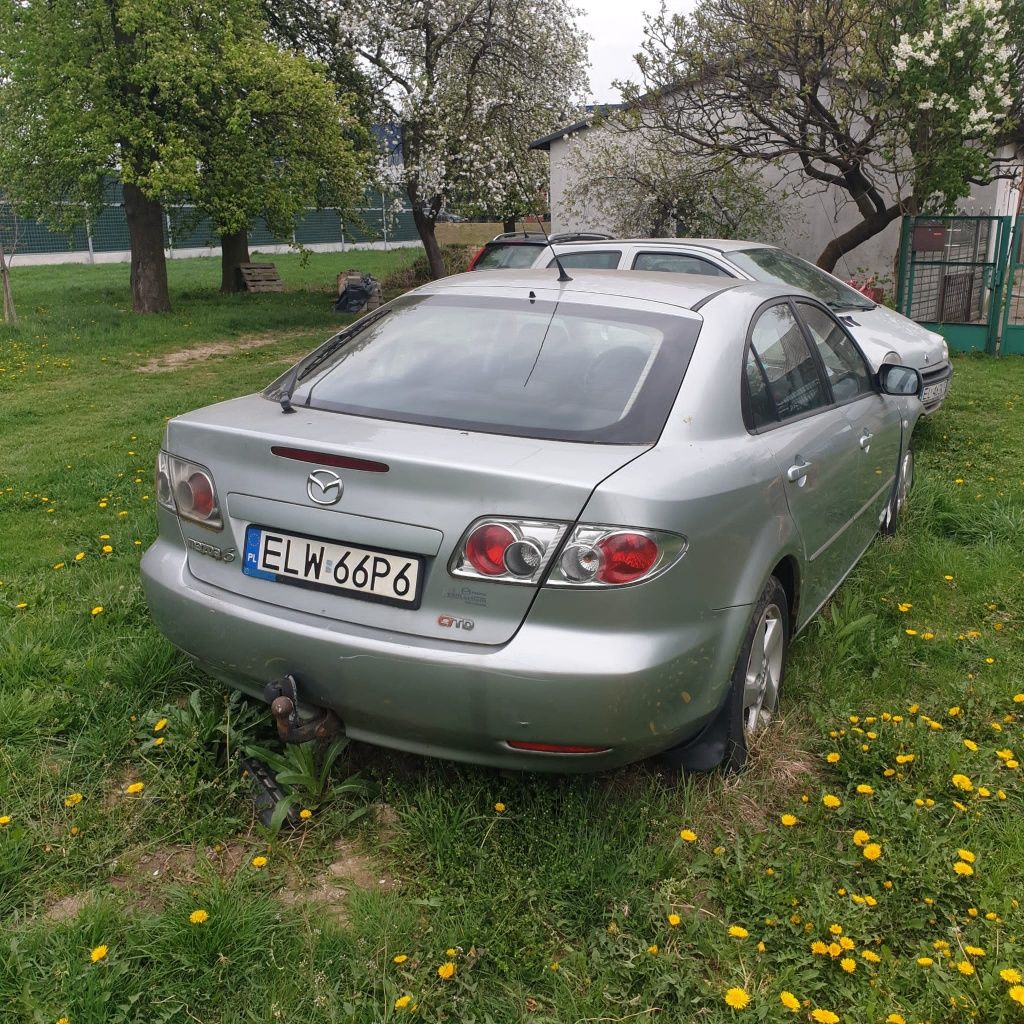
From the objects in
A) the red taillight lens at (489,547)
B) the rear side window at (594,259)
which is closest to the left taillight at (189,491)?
the red taillight lens at (489,547)

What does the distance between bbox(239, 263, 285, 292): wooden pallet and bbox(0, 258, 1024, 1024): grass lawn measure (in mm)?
17952

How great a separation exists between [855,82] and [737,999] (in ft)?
40.5

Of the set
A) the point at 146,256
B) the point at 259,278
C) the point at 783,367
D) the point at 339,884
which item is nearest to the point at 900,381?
the point at 783,367

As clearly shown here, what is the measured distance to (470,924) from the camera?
245 centimetres

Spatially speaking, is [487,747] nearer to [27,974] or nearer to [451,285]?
[27,974]

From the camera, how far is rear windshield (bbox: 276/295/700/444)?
9.20 ft

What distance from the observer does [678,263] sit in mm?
7395

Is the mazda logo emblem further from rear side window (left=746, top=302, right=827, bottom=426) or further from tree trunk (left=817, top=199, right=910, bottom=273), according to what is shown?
tree trunk (left=817, top=199, right=910, bottom=273)

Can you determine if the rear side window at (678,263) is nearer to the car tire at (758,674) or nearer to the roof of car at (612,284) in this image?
the roof of car at (612,284)

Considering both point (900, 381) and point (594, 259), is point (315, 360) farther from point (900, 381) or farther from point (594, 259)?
point (594, 259)

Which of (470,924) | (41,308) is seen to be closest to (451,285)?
(470,924)

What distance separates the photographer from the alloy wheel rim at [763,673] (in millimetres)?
3076

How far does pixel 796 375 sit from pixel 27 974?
9.68 feet

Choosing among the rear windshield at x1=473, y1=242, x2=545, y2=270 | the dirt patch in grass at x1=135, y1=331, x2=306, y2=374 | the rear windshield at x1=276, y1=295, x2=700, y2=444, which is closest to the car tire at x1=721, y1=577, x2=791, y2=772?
the rear windshield at x1=276, y1=295, x2=700, y2=444
